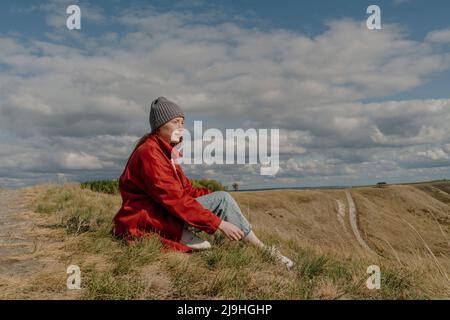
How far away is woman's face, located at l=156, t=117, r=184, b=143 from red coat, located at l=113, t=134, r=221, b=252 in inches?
3.9

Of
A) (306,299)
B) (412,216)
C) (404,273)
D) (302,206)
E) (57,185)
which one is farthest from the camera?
(412,216)

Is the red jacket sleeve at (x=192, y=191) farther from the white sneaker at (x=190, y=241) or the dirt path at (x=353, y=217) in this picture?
the dirt path at (x=353, y=217)

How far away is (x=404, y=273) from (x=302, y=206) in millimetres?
45151

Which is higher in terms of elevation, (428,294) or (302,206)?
(428,294)

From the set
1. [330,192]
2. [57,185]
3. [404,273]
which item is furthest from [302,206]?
[404,273]

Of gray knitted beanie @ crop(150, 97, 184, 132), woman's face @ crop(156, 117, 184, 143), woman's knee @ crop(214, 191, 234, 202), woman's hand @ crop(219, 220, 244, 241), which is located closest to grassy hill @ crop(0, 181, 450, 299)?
woman's hand @ crop(219, 220, 244, 241)

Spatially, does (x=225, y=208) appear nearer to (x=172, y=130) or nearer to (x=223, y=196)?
(x=223, y=196)

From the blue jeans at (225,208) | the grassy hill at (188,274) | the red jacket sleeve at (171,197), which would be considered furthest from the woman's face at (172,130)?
the grassy hill at (188,274)

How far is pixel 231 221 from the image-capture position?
4.74 metres

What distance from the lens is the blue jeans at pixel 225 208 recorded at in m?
4.74

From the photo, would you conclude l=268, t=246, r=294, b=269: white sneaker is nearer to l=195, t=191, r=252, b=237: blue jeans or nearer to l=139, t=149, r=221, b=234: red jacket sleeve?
l=195, t=191, r=252, b=237: blue jeans

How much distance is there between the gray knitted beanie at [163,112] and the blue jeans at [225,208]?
3.46 ft

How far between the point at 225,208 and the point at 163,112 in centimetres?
138
